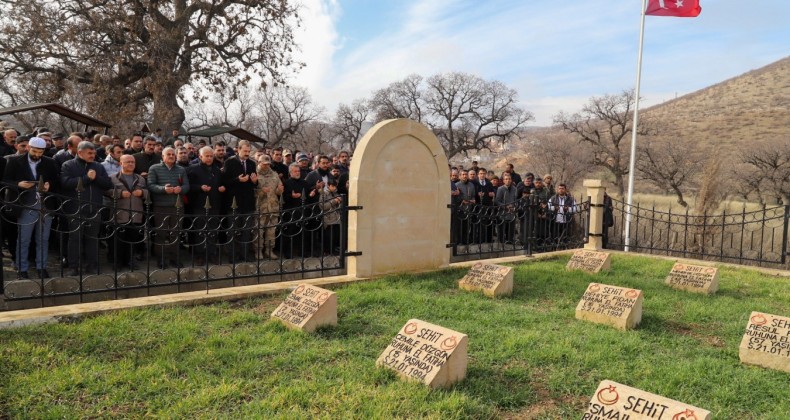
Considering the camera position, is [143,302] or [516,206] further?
[516,206]

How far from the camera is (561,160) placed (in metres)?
42.9

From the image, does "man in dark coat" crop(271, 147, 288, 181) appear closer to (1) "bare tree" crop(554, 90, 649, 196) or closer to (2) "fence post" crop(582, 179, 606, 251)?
(2) "fence post" crop(582, 179, 606, 251)

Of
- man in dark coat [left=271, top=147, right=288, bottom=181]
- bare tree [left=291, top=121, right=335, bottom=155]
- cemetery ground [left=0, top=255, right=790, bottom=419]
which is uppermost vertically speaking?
bare tree [left=291, top=121, right=335, bottom=155]

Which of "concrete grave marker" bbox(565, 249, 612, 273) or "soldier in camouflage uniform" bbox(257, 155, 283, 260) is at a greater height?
"soldier in camouflage uniform" bbox(257, 155, 283, 260)

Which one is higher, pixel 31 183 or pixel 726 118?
pixel 726 118

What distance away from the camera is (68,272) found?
661 cm

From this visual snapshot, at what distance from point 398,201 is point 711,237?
1356 centimetres

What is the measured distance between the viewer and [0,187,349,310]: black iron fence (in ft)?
18.6

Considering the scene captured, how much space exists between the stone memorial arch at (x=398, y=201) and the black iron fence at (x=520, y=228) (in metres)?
0.54

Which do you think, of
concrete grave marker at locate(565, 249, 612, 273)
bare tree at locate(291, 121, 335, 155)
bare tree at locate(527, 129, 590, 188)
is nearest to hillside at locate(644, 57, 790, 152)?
bare tree at locate(527, 129, 590, 188)

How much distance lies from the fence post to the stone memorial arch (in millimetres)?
4218

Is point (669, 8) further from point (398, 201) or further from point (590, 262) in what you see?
point (398, 201)

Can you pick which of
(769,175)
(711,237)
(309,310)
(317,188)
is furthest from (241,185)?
(769,175)

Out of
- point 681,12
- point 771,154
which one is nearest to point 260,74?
point 681,12
